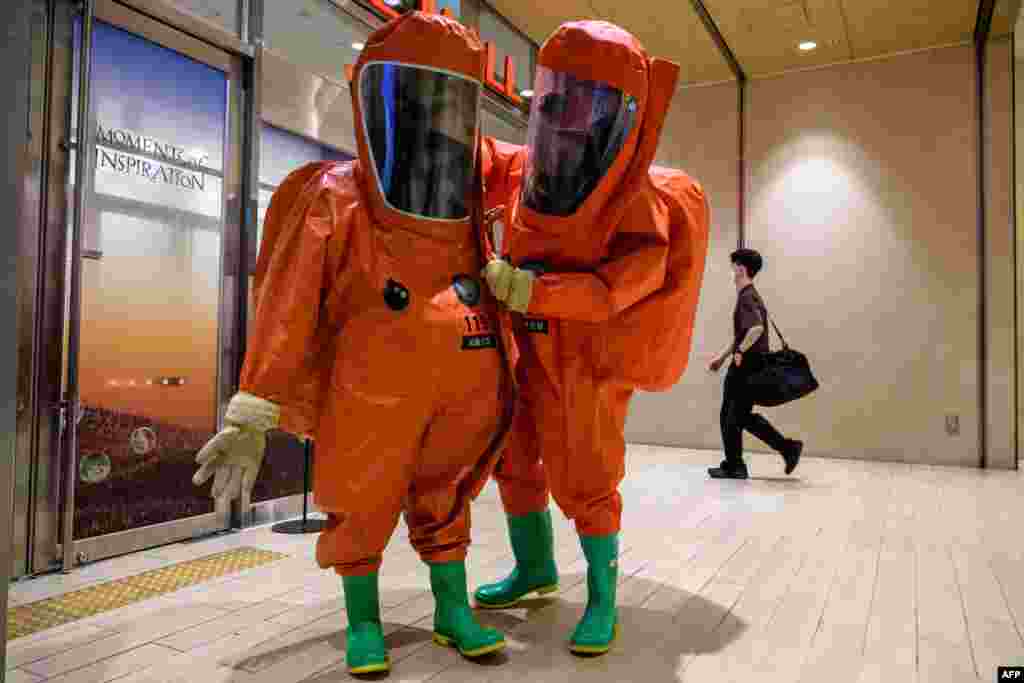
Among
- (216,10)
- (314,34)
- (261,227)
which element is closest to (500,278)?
(261,227)

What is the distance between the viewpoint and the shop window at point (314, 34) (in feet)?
11.3

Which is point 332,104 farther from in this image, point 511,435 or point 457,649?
point 457,649

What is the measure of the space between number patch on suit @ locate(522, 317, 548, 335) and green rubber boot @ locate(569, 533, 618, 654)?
0.53m

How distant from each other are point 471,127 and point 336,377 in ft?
2.17

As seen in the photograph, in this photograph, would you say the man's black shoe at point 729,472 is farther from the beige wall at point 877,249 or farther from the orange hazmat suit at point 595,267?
the orange hazmat suit at point 595,267

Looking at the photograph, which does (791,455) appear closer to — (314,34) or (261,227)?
(261,227)

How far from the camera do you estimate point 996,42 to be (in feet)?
17.5

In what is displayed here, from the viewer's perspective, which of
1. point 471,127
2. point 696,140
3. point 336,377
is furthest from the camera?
point 696,140

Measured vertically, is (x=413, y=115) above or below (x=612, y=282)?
above

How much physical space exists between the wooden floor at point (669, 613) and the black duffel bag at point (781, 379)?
39.3 inches

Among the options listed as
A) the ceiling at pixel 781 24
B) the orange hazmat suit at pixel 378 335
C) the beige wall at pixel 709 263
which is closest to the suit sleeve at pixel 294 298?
the orange hazmat suit at pixel 378 335

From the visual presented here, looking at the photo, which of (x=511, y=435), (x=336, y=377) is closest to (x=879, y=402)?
(x=511, y=435)

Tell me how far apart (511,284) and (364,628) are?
2.77 ft

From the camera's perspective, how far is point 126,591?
2.32m
